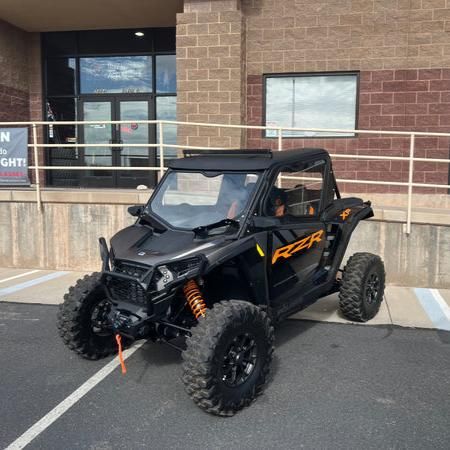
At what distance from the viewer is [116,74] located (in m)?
12.8

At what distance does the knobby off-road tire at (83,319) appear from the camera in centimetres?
405

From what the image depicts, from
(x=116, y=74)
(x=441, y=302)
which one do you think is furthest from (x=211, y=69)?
(x=441, y=302)

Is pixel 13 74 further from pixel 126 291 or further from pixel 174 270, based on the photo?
pixel 174 270

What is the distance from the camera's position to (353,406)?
347cm

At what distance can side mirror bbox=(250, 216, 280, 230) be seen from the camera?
12.3 feet

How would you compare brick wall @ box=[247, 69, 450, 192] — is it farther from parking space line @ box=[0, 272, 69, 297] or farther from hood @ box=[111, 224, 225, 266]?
hood @ box=[111, 224, 225, 266]

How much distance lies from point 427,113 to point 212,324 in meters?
7.95

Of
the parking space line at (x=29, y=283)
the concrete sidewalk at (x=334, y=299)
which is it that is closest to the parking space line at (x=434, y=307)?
the concrete sidewalk at (x=334, y=299)

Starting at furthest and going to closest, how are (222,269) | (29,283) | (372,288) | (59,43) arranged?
(59,43), (29,283), (372,288), (222,269)

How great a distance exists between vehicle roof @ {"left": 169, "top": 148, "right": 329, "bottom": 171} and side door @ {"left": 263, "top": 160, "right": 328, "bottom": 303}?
9cm

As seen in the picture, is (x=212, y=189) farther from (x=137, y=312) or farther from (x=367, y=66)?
(x=367, y=66)

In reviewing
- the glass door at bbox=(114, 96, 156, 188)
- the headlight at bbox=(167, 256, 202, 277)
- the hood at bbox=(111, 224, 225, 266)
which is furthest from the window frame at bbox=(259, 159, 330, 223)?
the glass door at bbox=(114, 96, 156, 188)

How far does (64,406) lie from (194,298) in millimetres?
1178

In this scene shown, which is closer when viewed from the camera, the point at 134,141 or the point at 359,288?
the point at 359,288
